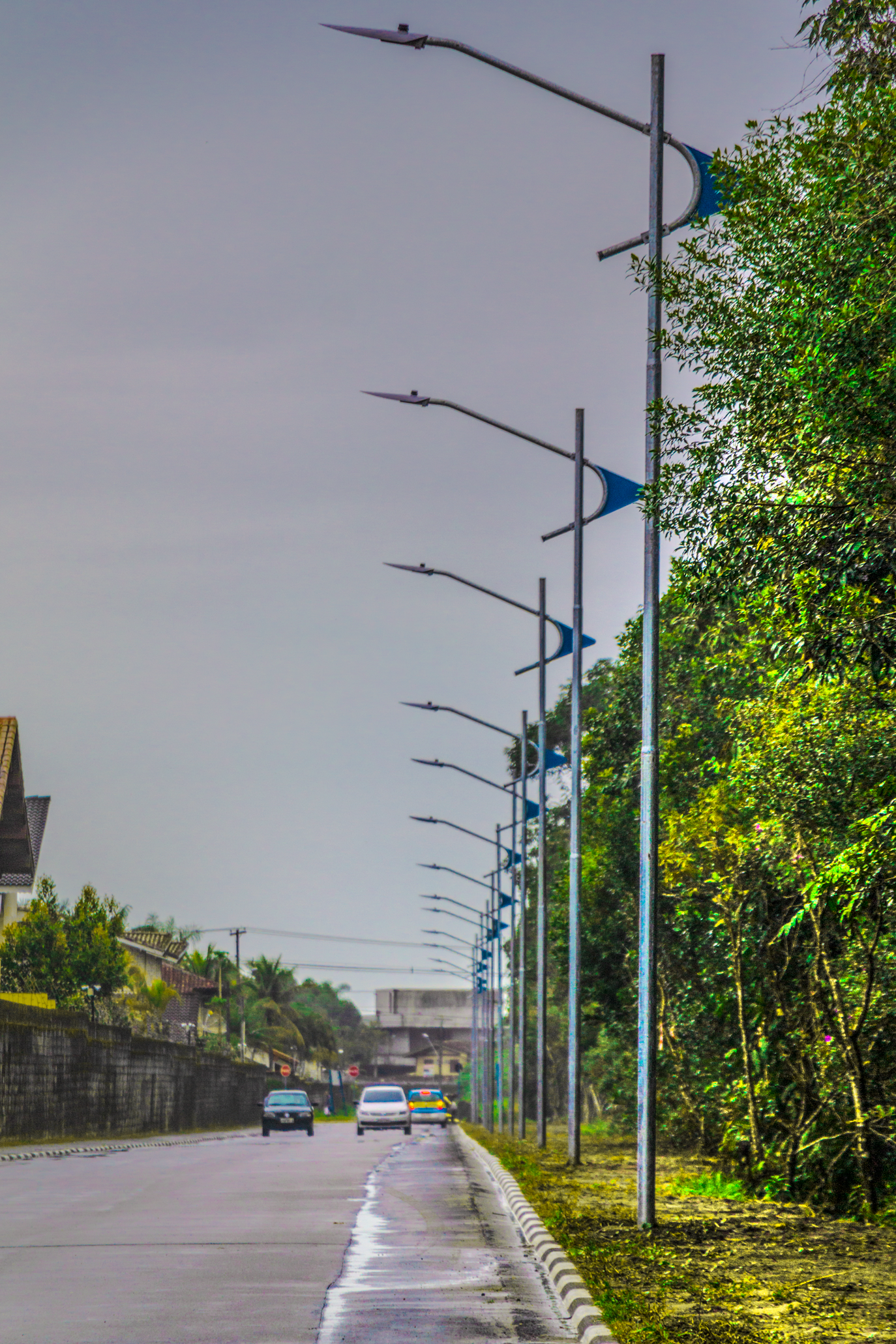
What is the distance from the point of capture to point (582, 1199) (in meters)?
18.6

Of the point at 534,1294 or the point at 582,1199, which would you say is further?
the point at 582,1199

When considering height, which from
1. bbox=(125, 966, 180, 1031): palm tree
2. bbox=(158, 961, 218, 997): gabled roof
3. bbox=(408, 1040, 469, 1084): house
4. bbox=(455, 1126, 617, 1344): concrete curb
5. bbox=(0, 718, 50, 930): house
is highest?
bbox=(0, 718, 50, 930): house

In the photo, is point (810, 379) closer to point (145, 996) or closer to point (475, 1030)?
point (145, 996)

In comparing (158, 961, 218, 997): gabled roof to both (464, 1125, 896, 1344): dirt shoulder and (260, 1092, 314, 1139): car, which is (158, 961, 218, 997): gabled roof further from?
(464, 1125, 896, 1344): dirt shoulder

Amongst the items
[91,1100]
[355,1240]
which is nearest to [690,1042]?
[355,1240]

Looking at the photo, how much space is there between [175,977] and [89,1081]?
4749 centimetres

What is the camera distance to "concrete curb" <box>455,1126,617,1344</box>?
30.1ft

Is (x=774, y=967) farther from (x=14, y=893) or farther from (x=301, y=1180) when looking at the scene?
(x=14, y=893)

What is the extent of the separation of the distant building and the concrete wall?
9021cm

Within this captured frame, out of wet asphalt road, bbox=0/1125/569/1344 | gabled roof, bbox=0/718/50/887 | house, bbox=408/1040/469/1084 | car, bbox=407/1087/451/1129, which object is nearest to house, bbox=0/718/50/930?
gabled roof, bbox=0/718/50/887

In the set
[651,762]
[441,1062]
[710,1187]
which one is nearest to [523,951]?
[710,1187]

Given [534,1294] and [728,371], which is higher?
[728,371]

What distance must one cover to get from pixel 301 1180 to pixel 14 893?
3686 centimetres

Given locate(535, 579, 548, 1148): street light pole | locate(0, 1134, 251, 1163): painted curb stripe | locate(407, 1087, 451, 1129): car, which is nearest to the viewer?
locate(0, 1134, 251, 1163): painted curb stripe
